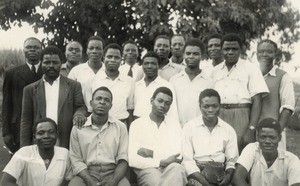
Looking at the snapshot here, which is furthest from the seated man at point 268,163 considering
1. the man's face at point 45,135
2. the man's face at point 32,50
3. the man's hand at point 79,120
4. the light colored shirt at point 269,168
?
the man's face at point 32,50

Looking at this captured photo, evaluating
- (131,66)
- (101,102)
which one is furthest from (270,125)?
(131,66)

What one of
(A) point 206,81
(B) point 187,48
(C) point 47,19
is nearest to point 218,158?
(A) point 206,81

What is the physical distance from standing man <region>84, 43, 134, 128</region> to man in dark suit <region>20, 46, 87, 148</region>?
49 centimetres

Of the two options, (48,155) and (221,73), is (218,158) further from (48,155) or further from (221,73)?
(48,155)

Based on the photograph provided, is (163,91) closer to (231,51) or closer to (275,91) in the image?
(231,51)

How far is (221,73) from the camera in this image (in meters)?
5.79

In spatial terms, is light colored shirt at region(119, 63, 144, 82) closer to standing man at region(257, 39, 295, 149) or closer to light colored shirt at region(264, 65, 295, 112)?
standing man at region(257, 39, 295, 149)

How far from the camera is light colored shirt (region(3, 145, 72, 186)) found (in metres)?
4.66

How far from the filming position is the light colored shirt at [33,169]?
4.66 metres

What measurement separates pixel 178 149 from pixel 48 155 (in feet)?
4.84

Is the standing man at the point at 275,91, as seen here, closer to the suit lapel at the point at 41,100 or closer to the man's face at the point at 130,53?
the man's face at the point at 130,53

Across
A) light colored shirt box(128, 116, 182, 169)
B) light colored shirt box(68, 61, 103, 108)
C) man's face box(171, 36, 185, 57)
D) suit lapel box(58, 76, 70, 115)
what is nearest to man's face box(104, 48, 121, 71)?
light colored shirt box(68, 61, 103, 108)

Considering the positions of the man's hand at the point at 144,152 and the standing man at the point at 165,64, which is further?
the standing man at the point at 165,64

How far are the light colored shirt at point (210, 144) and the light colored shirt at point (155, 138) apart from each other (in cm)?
14
